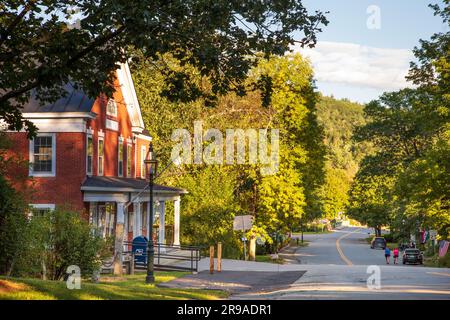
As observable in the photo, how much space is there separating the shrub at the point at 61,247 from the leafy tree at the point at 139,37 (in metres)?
7.74

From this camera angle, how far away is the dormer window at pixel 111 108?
147 feet

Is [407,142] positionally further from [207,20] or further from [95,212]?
[207,20]

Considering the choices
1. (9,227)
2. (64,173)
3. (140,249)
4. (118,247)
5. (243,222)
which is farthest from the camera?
(243,222)

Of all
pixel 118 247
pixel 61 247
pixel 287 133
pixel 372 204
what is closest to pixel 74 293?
pixel 61 247

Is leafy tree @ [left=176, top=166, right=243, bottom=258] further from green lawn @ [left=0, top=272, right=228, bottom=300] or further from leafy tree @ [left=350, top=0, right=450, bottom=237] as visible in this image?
green lawn @ [left=0, top=272, right=228, bottom=300]

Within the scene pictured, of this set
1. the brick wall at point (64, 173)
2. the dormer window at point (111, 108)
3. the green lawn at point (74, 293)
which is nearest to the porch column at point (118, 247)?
the green lawn at point (74, 293)

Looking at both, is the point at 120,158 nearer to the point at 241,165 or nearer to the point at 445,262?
the point at 241,165

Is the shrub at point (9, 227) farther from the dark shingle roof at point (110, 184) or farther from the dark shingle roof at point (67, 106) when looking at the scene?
the dark shingle roof at point (67, 106)

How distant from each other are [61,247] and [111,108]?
61.2 feet

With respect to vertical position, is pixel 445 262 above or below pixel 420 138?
below

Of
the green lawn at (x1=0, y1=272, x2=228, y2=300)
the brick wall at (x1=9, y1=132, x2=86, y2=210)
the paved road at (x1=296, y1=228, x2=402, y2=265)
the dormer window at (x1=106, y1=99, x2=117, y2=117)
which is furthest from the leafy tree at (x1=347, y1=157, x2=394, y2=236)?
the green lawn at (x1=0, y1=272, x2=228, y2=300)

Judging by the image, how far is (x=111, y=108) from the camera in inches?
1786
